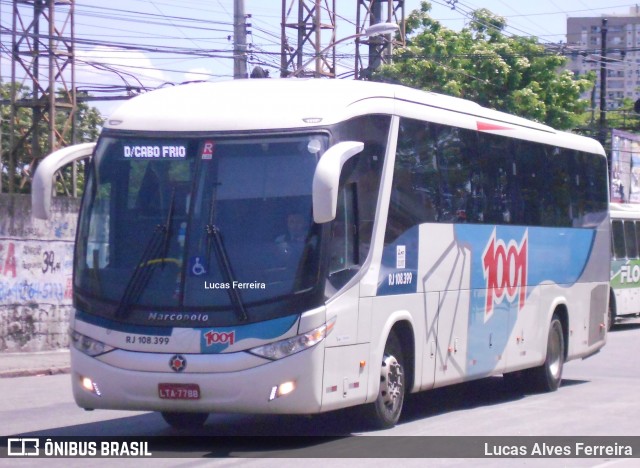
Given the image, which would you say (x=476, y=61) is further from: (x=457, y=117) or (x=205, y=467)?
(x=205, y=467)

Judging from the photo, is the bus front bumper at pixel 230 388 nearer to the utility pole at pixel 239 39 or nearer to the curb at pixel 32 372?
the curb at pixel 32 372

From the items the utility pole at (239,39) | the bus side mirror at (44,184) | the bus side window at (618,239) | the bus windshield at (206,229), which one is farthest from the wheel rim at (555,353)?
the bus side window at (618,239)

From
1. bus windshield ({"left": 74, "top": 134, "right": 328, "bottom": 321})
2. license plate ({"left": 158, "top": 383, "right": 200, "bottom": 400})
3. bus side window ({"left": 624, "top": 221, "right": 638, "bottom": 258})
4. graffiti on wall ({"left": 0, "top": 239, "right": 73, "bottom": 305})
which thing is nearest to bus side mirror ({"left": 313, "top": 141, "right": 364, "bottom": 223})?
bus windshield ({"left": 74, "top": 134, "right": 328, "bottom": 321})

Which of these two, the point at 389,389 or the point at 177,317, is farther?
the point at 389,389

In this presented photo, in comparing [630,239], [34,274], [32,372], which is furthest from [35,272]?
[630,239]

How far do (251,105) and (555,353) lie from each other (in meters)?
7.40

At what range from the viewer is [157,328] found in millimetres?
9367

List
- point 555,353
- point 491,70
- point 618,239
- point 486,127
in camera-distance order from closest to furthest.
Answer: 1. point 486,127
2. point 555,353
3. point 618,239
4. point 491,70

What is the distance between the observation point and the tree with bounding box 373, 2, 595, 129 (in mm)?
35438

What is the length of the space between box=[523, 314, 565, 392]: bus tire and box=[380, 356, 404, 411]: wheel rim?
4619 mm

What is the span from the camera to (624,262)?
89.5 feet

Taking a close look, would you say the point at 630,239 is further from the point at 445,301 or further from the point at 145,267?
the point at 145,267

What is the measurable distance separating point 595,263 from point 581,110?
2236cm

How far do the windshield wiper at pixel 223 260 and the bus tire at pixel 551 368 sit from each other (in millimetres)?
7042
